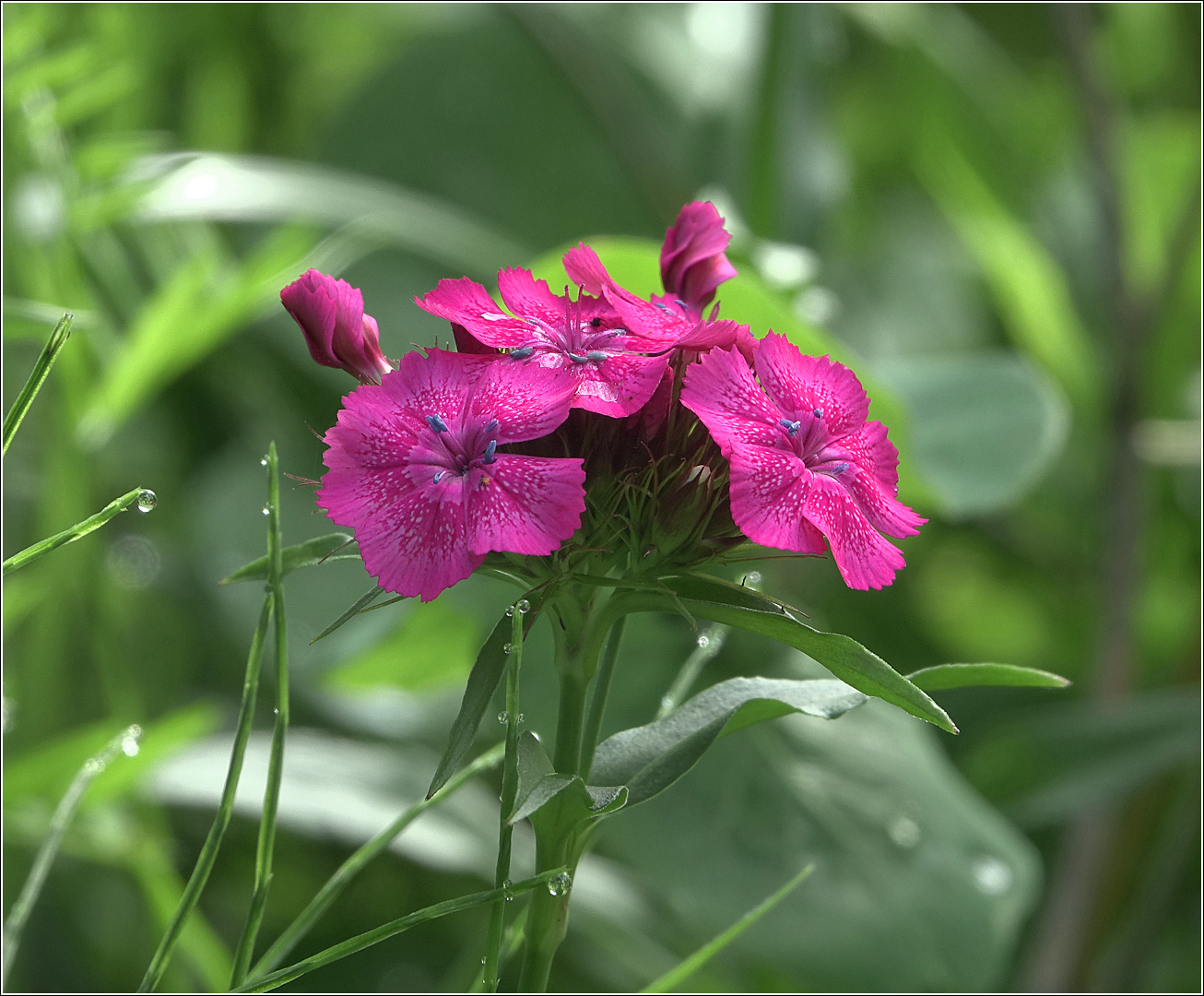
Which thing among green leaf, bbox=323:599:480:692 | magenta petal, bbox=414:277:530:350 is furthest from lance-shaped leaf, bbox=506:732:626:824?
green leaf, bbox=323:599:480:692

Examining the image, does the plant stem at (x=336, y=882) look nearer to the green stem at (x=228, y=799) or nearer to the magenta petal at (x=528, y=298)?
the green stem at (x=228, y=799)

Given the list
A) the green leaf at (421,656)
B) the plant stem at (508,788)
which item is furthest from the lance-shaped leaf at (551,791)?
the green leaf at (421,656)

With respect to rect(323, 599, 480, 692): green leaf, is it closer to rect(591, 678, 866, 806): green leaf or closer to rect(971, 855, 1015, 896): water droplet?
rect(971, 855, 1015, 896): water droplet

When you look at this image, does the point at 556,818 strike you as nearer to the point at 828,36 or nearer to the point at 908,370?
the point at 908,370

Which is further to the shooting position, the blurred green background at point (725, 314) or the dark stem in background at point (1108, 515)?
the dark stem in background at point (1108, 515)

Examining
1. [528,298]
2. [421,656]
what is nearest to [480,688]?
[528,298]

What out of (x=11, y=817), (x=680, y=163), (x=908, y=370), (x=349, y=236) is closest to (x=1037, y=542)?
(x=908, y=370)
